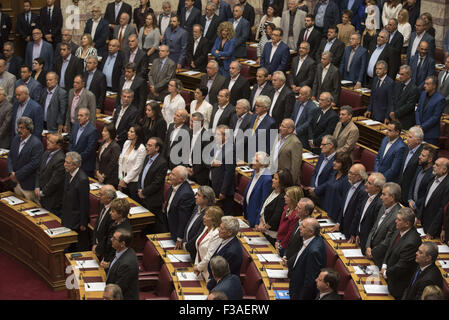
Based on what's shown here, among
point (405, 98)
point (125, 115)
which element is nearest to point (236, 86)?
point (125, 115)

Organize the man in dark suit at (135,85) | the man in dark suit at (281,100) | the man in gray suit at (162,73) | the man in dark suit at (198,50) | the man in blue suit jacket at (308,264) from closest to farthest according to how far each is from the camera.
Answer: the man in blue suit jacket at (308,264) → the man in dark suit at (281,100) → the man in dark suit at (135,85) → the man in gray suit at (162,73) → the man in dark suit at (198,50)

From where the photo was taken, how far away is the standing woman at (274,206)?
26.2 feet

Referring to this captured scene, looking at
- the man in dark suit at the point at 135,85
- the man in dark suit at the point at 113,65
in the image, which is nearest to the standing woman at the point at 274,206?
the man in dark suit at the point at 135,85

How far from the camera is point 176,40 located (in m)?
12.7

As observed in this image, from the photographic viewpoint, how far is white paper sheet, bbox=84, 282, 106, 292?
7491 mm

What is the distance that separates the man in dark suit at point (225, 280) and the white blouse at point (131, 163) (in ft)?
9.79

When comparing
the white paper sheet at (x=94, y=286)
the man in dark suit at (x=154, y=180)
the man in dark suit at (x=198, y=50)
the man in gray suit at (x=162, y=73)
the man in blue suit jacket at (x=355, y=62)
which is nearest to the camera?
the white paper sheet at (x=94, y=286)

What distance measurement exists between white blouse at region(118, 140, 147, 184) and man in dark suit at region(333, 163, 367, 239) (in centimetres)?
263

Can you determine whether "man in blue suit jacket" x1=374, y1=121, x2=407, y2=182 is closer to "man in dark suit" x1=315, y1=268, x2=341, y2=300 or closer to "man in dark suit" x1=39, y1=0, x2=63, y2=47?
"man in dark suit" x1=315, y1=268, x2=341, y2=300

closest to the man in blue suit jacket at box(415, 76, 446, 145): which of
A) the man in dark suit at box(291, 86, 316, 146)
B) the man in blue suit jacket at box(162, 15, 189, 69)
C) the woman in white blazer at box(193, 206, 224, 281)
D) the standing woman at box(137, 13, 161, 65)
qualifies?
the man in dark suit at box(291, 86, 316, 146)

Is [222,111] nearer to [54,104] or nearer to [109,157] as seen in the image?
[109,157]

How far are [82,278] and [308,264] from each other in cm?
241

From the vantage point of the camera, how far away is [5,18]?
13594 millimetres

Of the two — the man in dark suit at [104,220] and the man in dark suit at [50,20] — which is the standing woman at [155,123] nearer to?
the man in dark suit at [104,220]
